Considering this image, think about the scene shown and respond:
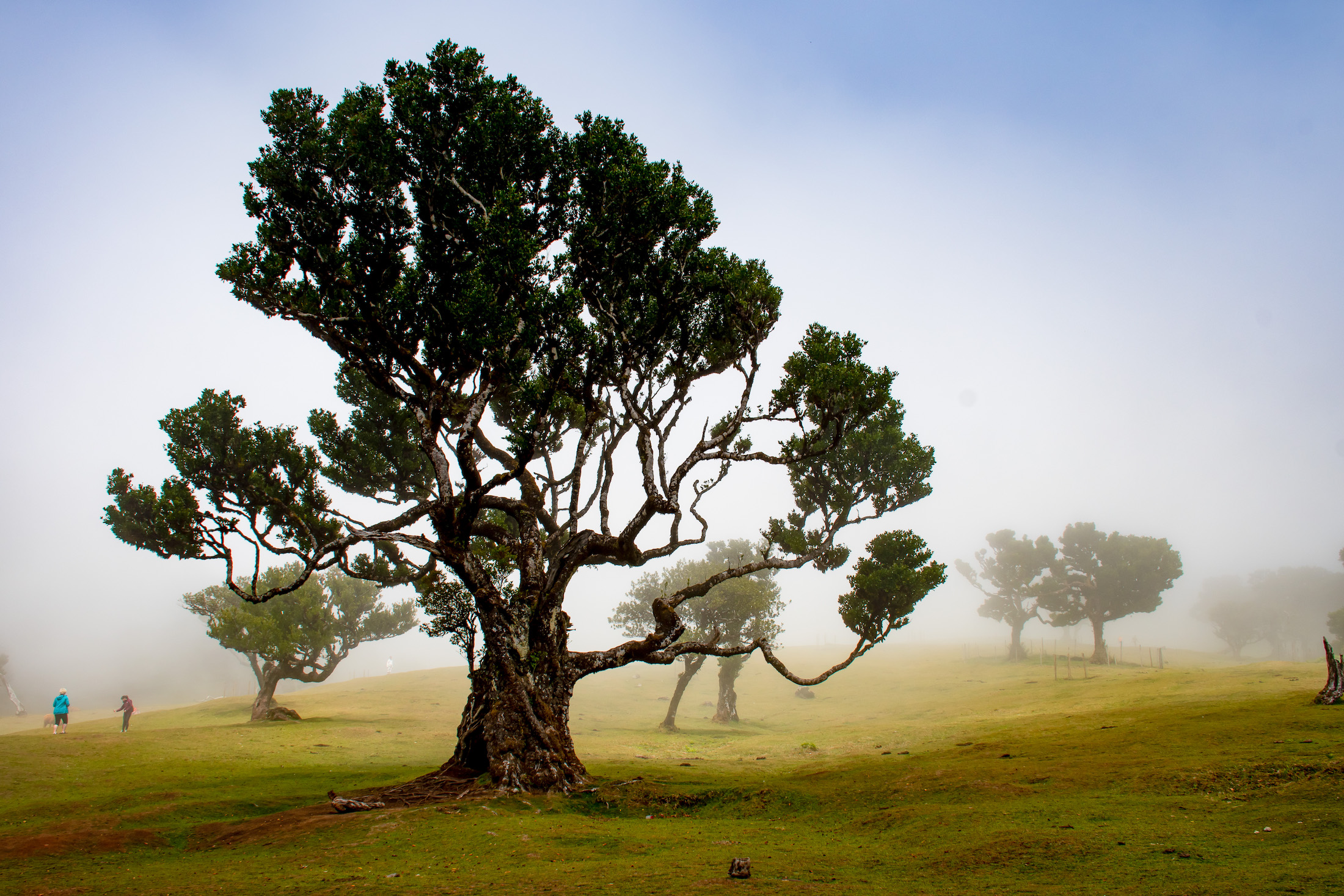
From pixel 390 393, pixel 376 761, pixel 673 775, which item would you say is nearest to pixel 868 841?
pixel 673 775

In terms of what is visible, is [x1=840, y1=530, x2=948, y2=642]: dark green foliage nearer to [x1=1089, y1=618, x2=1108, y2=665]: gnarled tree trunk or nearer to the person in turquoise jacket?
the person in turquoise jacket

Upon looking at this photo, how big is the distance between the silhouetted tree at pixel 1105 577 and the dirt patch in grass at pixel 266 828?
9286 cm

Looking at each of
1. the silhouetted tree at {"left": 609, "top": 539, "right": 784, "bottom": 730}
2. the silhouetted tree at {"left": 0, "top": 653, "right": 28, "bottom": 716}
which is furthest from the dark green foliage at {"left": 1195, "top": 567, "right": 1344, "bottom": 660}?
the silhouetted tree at {"left": 0, "top": 653, "right": 28, "bottom": 716}

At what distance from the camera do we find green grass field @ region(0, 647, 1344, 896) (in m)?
10.2

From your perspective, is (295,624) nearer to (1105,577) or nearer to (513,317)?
(513,317)

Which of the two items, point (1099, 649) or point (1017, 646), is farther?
point (1017, 646)

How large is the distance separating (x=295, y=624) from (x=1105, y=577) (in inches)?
3696

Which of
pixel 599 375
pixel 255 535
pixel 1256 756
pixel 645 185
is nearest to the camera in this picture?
pixel 1256 756

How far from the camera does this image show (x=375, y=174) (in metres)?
20.2

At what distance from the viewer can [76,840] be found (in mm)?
14203

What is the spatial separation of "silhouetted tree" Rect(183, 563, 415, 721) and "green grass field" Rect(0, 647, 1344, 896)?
13862 mm

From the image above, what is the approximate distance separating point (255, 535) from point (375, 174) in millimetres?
12876

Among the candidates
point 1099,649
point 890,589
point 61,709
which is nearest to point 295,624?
point 61,709

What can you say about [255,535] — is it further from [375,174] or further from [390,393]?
[375,174]
